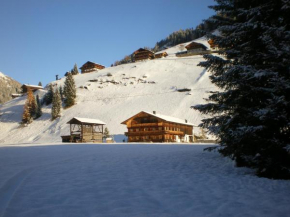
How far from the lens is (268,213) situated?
4648mm

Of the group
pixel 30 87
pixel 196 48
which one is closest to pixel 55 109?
pixel 30 87

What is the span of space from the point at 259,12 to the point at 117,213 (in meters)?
8.87

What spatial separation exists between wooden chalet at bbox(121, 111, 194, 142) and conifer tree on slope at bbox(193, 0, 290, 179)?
98.9 ft

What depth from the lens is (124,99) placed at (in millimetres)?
67312

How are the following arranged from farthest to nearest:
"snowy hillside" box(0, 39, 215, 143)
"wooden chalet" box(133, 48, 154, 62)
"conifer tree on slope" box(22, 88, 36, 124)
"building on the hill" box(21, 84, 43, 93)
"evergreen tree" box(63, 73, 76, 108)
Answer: "wooden chalet" box(133, 48, 154, 62) → "building on the hill" box(21, 84, 43, 93) → "evergreen tree" box(63, 73, 76, 108) → "conifer tree on slope" box(22, 88, 36, 124) → "snowy hillside" box(0, 39, 215, 143)

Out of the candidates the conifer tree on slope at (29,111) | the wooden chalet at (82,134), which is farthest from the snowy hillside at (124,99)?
the wooden chalet at (82,134)

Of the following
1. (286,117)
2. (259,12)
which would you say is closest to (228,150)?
(286,117)

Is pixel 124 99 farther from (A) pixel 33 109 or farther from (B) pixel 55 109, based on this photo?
(A) pixel 33 109

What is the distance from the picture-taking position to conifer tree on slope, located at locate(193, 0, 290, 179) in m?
7.60

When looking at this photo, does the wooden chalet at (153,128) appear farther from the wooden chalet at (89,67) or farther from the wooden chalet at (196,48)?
the wooden chalet at (89,67)

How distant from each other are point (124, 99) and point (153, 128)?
Answer: 89.6 ft

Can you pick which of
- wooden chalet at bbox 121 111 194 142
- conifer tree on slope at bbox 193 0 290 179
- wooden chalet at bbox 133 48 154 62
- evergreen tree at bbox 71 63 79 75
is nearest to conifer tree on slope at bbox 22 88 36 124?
wooden chalet at bbox 121 111 194 142

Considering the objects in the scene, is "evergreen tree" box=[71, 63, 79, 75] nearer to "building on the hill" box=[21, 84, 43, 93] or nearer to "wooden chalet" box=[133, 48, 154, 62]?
"building on the hill" box=[21, 84, 43, 93]

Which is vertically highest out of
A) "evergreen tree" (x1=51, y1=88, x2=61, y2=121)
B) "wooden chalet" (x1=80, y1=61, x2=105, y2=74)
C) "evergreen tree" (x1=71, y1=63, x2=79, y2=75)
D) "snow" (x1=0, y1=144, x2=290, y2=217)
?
"wooden chalet" (x1=80, y1=61, x2=105, y2=74)
